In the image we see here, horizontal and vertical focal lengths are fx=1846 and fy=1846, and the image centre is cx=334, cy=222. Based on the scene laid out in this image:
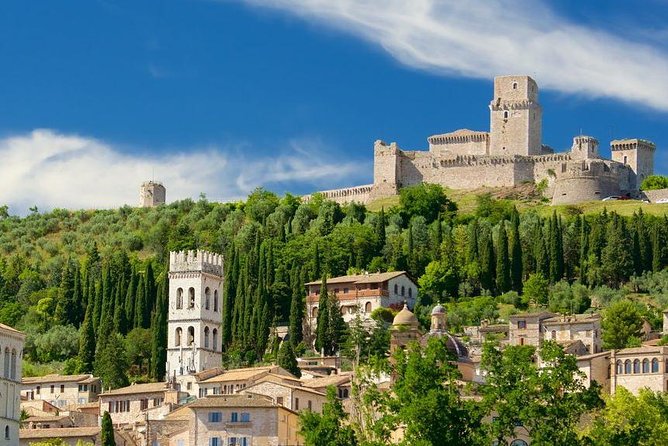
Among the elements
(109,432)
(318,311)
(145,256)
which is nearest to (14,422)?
(109,432)

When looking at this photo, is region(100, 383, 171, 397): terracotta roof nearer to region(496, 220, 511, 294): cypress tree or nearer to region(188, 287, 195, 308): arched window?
region(188, 287, 195, 308): arched window

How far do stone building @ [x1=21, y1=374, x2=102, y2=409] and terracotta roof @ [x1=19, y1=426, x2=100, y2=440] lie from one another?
13678 mm

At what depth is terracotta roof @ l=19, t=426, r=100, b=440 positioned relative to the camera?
285 feet

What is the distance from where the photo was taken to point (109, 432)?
8450 centimetres

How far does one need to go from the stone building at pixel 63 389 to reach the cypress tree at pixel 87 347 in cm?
485

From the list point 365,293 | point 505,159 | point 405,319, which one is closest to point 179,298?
point 405,319

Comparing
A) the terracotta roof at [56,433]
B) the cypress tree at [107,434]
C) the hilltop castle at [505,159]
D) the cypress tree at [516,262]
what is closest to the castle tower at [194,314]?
the terracotta roof at [56,433]

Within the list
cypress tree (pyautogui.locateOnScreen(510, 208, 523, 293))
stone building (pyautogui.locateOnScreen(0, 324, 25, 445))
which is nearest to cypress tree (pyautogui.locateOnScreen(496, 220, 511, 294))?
cypress tree (pyautogui.locateOnScreen(510, 208, 523, 293))

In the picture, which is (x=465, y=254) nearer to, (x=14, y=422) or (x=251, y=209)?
(x=251, y=209)

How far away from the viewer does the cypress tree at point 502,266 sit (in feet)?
386

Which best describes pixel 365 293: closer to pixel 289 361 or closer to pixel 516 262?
pixel 516 262

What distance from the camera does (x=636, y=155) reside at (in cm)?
16225

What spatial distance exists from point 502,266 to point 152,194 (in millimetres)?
57795

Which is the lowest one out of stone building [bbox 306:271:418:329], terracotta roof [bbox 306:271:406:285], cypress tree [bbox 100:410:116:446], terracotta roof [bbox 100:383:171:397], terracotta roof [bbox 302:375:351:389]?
cypress tree [bbox 100:410:116:446]
